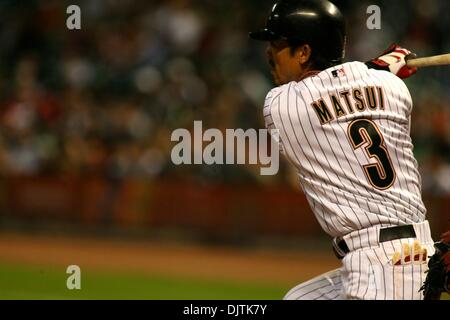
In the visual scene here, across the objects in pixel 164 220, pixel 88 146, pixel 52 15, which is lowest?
pixel 164 220

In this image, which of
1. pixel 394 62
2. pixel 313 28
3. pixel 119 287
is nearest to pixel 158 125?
pixel 119 287

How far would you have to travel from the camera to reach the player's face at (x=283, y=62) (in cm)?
474

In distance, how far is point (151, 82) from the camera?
49.4 feet

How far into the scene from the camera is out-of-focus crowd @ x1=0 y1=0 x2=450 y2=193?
13.3 metres

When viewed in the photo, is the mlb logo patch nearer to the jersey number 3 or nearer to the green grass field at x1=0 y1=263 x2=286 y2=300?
the jersey number 3

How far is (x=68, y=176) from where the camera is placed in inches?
565

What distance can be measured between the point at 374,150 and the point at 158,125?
9987 millimetres

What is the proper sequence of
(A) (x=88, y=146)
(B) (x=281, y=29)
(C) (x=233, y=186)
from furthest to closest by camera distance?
(A) (x=88, y=146)
(C) (x=233, y=186)
(B) (x=281, y=29)

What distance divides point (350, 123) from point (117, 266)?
25.9 ft

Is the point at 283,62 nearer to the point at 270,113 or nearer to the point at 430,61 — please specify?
the point at 270,113

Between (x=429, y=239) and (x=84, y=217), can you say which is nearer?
(x=429, y=239)

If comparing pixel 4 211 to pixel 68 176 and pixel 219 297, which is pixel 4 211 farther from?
pixel 219 297

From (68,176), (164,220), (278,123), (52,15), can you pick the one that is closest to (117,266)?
(164,220)

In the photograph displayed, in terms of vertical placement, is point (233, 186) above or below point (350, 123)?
above
